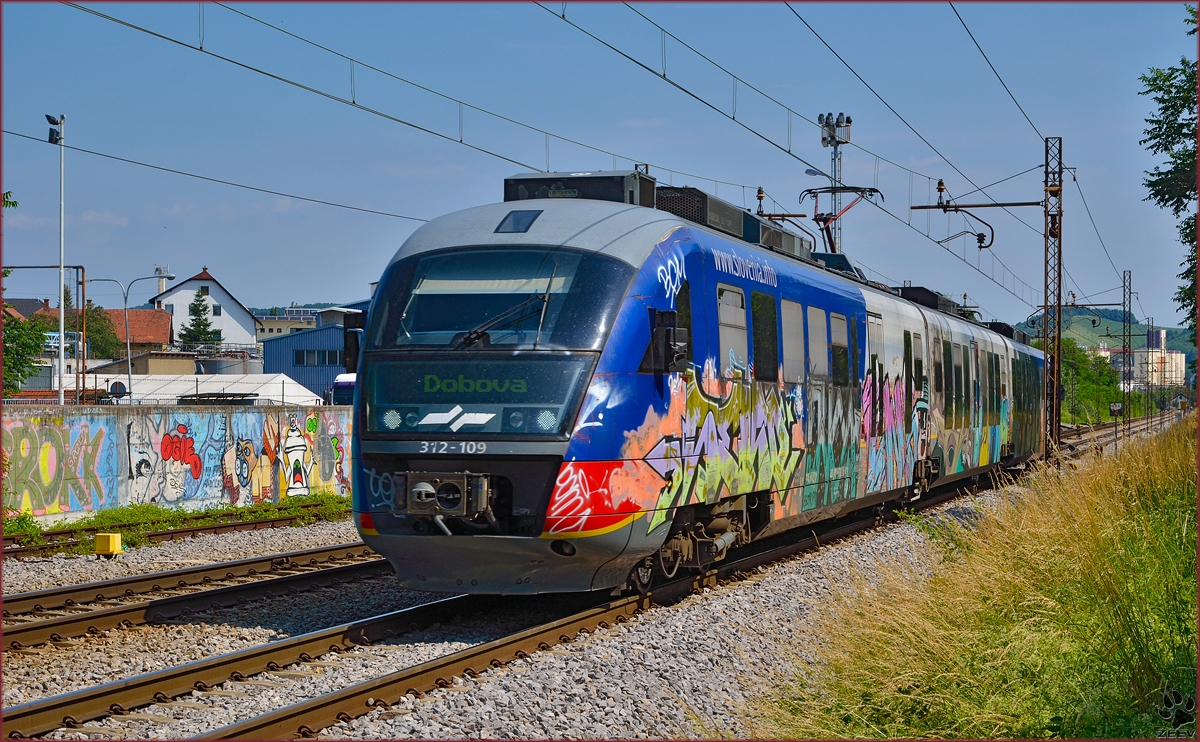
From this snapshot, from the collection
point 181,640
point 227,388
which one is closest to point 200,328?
point 227,388

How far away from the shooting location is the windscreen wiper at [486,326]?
9008 mm

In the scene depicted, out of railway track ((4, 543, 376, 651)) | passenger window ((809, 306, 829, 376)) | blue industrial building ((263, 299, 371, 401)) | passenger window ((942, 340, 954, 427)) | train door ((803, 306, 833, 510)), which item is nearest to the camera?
railway track ((4, 543, 376, 651))

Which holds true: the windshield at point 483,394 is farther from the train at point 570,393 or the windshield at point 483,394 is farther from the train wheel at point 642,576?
the train wheel at point 642,576

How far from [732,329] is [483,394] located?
10.1 ft

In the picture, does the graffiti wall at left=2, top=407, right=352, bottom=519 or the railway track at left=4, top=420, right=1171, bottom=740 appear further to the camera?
the graffiti wall at left=2, top=407, right=352, bottom=519

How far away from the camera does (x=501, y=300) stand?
9.22 m

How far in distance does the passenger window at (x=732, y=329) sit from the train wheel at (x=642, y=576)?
1895 mm

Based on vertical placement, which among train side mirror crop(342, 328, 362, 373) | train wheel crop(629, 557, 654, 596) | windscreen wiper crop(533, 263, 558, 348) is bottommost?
train wheel crop(629, 557, 654, 596)

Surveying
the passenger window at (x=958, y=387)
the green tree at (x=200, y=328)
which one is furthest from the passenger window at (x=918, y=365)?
the green tree at (x=200, y=328)

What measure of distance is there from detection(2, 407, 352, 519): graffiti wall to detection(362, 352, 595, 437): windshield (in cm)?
1117

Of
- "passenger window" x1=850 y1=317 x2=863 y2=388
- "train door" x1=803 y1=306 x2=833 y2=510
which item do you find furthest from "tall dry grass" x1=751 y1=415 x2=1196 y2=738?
"passenger window" x1=850 y1=317 x2=863 y2=388

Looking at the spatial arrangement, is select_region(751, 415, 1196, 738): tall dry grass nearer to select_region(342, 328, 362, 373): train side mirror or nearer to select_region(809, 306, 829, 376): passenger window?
select_region(809, 306, 829, 376): passenger window

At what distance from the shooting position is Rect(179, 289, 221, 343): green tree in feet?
347

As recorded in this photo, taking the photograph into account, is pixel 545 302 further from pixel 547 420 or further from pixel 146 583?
pixel 146 583
